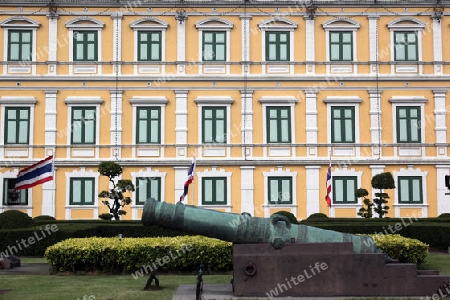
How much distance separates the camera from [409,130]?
3272 cm

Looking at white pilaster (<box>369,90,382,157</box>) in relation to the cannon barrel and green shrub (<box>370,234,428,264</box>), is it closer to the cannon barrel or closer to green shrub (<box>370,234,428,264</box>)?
green shrub (<box>370,234,428,264</box>)

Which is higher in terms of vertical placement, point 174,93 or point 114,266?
point 174,93

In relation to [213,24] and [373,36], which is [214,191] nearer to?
[213,24]

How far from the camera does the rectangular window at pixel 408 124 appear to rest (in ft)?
107

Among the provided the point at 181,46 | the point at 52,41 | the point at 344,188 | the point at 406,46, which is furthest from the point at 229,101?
the point at 406,46

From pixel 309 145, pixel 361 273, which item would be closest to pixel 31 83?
pixel 309 145

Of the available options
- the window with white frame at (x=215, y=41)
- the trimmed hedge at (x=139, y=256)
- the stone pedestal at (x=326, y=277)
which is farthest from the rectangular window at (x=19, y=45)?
the stone pedestal at (x=326, y=277)

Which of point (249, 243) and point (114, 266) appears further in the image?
point (114, 266)

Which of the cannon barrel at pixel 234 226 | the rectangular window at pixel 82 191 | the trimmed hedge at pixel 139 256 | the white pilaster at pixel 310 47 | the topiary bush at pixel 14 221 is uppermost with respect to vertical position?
the white pilaster at pixel 310 47

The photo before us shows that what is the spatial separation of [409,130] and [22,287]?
75.5ft

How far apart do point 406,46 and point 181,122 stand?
452 inches

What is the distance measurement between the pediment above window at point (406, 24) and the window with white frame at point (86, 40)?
13.9m

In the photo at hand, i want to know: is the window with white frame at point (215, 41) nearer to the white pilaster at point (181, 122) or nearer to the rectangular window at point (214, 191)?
the white pilaster at point (181, 122)

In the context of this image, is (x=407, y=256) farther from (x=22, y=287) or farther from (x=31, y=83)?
(x=31, y=83)
